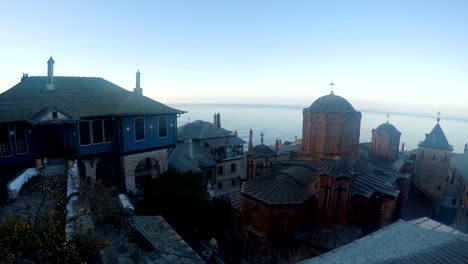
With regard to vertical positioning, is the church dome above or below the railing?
above

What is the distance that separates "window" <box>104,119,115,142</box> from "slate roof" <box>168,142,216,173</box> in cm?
727

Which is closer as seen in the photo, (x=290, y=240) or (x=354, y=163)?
(x=290, y=240)

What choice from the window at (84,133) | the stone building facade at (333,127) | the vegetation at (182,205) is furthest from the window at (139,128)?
the stone building facade at (333,127)

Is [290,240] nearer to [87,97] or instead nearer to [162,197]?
[162,197]

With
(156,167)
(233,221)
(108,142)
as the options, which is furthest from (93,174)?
(233,221)

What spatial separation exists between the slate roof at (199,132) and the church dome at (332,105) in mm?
15131

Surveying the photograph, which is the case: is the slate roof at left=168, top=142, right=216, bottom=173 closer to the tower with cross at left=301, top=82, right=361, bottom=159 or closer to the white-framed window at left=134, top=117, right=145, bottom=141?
the white-framed window at left=134, top=117, right=145, bottom=141

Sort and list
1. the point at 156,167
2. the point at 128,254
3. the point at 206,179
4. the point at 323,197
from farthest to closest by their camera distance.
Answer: the point at 206,179, the point at 156,167, the point at 323,197, the point at 128,254

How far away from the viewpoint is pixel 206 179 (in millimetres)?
30969

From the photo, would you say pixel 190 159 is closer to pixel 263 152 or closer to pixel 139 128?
pixel 139 128

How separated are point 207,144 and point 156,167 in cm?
994

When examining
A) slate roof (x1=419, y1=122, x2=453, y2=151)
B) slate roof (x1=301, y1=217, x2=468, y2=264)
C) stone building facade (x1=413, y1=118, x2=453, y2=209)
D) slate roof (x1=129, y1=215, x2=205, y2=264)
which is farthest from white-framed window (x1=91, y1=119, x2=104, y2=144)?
slate roof (x1=419, y1=122, x2=453, y2=151)

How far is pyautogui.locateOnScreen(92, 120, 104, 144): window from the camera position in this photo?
20.2 meters

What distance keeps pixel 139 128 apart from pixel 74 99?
5.07 m
